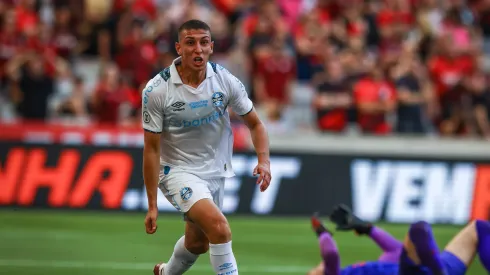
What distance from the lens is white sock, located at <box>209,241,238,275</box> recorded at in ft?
25.9

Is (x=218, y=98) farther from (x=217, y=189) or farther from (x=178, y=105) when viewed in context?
(x=217, y=189)

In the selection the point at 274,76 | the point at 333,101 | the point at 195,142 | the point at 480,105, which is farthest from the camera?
the point at 480,105

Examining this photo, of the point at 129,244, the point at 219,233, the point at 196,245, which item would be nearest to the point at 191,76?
the point at 219,233

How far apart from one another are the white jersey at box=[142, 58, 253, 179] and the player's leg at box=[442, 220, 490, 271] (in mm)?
2090

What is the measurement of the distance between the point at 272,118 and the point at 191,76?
956 cm

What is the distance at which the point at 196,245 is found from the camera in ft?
28.2

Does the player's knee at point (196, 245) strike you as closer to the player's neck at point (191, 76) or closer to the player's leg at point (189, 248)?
the player's leg at point (189, 248)

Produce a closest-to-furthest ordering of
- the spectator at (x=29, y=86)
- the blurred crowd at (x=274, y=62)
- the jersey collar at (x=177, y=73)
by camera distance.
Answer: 1. the jersey collar at (x=177, y=73)
2. the spectator at (x=29, y=86)
3. the blurred crowd at (x=274, y=62)

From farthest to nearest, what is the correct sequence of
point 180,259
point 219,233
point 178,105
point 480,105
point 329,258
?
point 480,105 → point 180,259 → point 178,105 → point 329,258 → point 219,233

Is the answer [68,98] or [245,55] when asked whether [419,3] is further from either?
[68,98]

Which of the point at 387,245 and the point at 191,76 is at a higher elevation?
the point at 191,76

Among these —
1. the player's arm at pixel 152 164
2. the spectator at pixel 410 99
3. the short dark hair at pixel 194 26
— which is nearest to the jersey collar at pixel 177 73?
the short dark hair at pixel 194 26

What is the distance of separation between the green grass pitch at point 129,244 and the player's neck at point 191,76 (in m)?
3.08

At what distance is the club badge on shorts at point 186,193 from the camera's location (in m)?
8.10
